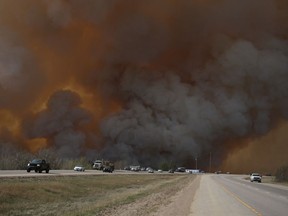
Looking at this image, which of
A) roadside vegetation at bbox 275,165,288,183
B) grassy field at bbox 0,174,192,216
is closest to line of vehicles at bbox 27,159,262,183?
roadside vegetation at bbox 275,165,288,183

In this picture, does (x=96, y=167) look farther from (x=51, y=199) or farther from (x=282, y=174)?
(x=51, y=199)

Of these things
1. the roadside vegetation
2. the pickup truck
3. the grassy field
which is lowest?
the grassy field

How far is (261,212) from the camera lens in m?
28.3

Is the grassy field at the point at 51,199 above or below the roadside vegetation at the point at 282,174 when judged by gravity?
below

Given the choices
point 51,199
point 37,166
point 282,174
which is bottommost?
point 51,199

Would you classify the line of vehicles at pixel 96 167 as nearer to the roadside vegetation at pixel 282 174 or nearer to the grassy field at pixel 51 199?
the roadside vegetation at pixel 282 174

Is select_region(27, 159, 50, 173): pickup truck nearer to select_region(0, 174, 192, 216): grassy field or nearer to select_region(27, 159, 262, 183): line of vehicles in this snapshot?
select_region(27, 159, 262, 183): line of vehicles

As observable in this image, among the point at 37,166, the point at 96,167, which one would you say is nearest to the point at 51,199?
the point at 37,166

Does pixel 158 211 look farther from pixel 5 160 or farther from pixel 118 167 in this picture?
pixel 118 167

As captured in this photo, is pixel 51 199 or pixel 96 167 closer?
pixel 51 199

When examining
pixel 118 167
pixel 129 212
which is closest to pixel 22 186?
pixel 129 212

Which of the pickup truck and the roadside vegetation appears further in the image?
the roadside vegetation

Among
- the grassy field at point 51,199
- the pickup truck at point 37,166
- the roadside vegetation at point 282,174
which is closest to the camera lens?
the grassy field at point 51,199

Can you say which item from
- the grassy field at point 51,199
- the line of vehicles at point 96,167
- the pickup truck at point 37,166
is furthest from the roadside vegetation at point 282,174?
the grassy field at point 51,199
